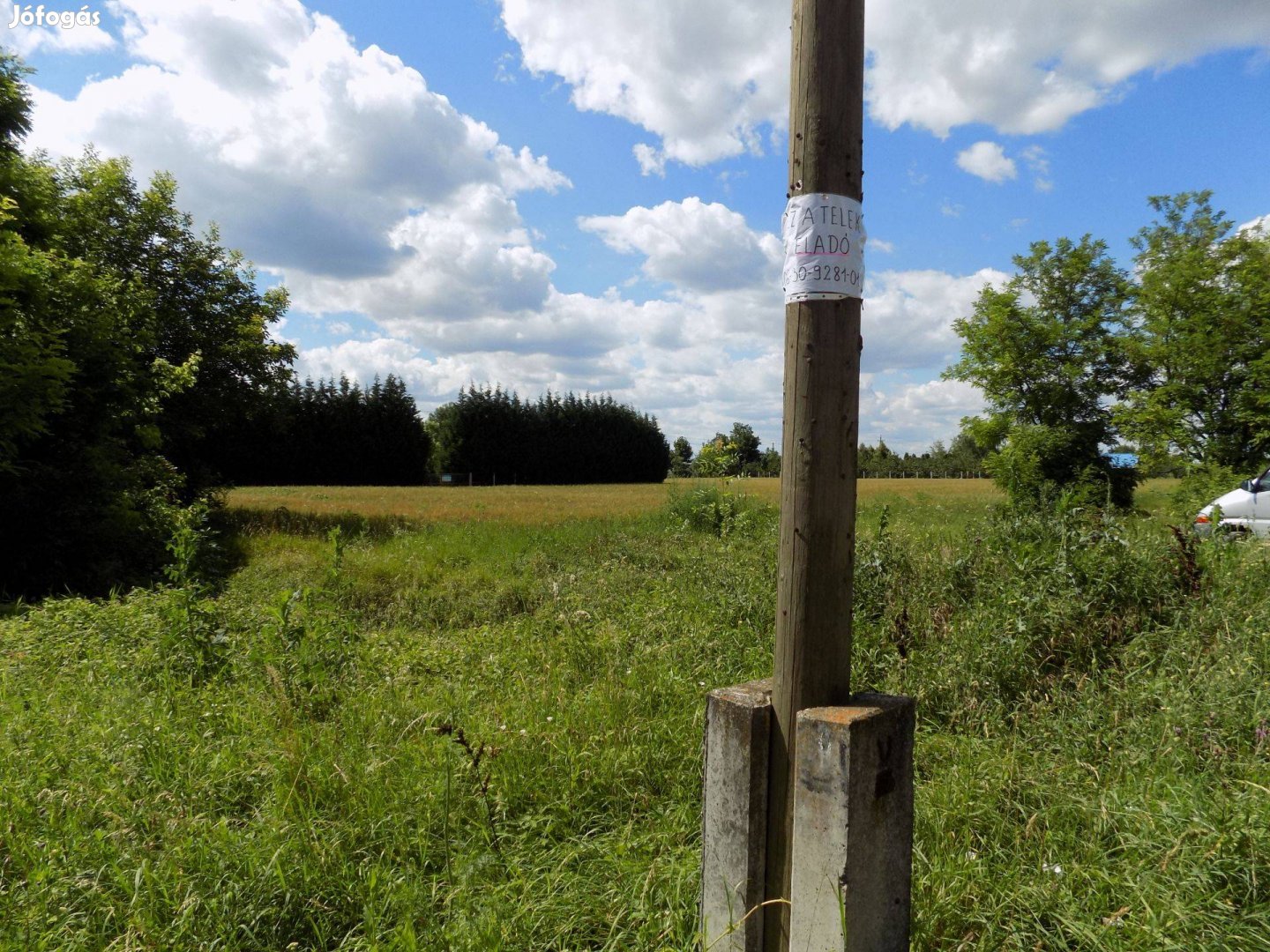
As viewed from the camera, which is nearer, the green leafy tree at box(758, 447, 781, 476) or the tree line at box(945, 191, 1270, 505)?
the tree line at box(945, 191, 1270, 505)

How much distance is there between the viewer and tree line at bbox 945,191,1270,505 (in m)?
12.6

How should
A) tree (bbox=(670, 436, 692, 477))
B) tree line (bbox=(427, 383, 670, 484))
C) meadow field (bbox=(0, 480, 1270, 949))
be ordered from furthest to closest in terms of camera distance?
tree (bbox=(670, 436, 692, 477)) < tree line (bbox=(427, 383, 670, 484)) < meadow field (bbox=(0, 480, 1270, 949))

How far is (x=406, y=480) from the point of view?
47.4 m

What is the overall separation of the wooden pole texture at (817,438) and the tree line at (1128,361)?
10960 mm

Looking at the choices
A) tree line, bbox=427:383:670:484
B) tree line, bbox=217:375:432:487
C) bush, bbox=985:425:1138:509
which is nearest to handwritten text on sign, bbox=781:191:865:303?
bush, bbox=985:425:1138:509

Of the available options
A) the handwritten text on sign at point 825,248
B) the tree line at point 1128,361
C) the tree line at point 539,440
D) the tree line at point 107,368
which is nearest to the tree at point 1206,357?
the tree line at point 1128,361

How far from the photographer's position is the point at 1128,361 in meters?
16.8

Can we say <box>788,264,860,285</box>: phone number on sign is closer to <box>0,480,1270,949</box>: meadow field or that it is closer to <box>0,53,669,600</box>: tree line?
<box>0,480,1270,949</box>: meadow field

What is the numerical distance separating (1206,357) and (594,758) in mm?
14014

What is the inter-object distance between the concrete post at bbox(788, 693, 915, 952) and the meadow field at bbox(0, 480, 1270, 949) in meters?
0.50

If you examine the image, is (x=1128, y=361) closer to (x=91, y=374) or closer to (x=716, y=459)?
(x=716, y=459)

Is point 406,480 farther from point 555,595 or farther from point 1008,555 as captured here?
point 1008,555

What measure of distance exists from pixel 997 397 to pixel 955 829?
17624 millimetres

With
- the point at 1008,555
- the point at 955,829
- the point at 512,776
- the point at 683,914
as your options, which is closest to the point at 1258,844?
the point at 955,829
